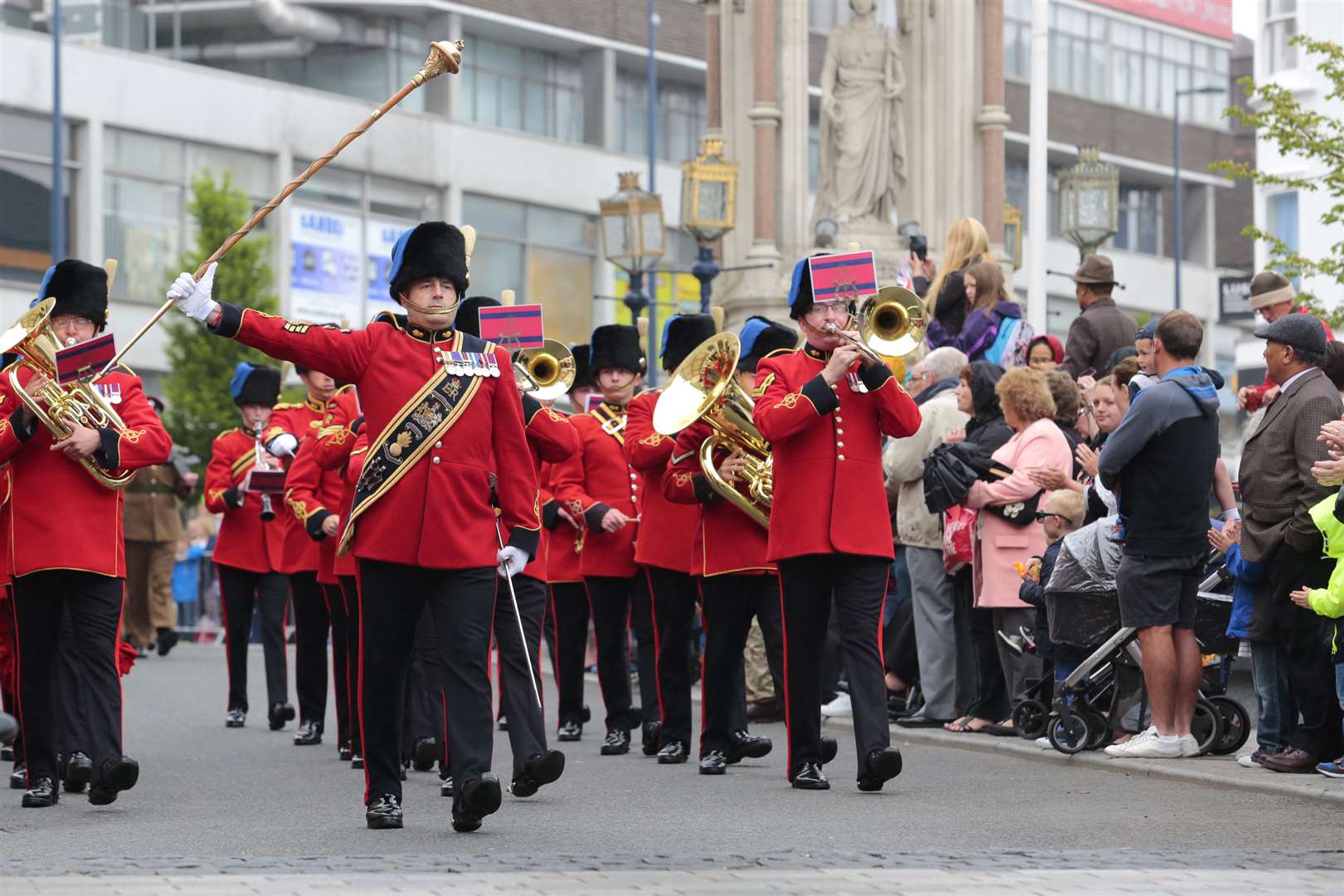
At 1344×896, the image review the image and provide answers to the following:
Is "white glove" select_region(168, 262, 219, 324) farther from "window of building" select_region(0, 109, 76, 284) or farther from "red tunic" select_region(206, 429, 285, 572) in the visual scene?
"window of building" select_region(0, 109, 76, 284)

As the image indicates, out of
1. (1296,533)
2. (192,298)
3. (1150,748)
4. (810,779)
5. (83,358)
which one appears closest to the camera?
(192,298)

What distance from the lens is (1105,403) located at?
41.0 feet

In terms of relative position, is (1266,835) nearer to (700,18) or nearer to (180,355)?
(180,355)

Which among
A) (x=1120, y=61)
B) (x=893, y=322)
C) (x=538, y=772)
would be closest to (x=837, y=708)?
(x=893, y=322)

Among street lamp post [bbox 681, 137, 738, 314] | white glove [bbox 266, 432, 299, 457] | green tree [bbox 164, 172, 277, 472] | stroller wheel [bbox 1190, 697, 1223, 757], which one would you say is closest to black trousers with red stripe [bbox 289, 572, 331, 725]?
white glove [bbox 266, 432, 299, 457]

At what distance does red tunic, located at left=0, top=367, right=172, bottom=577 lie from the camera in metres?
10.2

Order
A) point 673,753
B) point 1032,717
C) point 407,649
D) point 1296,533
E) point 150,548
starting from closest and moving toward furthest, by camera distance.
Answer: point 407,649 < point 1296,533 < point 673,753 < point 1032,717 < point 150,548

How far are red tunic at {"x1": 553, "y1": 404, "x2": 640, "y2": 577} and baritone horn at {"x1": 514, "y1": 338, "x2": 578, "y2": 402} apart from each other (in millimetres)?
764

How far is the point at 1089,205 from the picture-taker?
77.3 feet

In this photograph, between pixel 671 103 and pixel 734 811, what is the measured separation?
1842 inches

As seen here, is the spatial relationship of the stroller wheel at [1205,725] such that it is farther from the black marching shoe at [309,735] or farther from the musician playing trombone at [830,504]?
the black marching shoe at [309,735]

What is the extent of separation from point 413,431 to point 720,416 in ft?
8.96

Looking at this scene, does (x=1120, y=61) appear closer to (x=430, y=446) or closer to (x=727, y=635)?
(x=727, y=635)

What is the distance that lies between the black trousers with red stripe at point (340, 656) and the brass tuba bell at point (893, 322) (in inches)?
132
